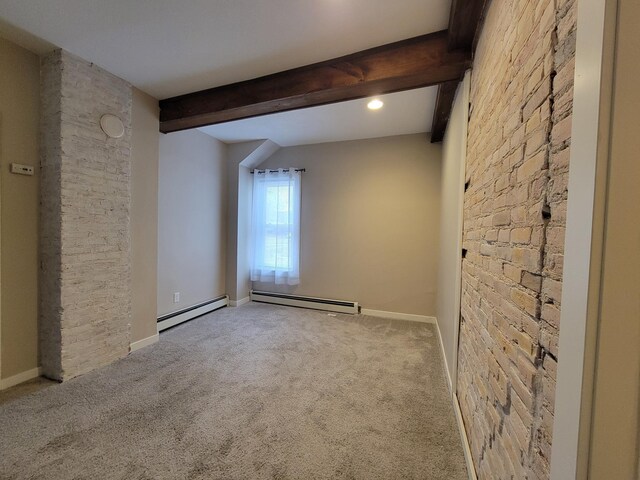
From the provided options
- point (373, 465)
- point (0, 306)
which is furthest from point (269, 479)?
point (0, 306)

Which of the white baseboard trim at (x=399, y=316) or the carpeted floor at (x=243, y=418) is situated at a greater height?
the white baseboard trim at (x=399, y=316)

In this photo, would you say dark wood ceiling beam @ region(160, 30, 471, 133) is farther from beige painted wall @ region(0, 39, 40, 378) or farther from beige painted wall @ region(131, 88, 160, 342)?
beige painted wall @ region(0, 39, 40, 378)

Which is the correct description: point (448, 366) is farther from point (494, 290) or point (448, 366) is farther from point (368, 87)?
point (368, 87)

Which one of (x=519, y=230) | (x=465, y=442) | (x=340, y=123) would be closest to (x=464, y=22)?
(x=519, y=230)

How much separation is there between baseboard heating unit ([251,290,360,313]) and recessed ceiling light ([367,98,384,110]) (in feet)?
8.58

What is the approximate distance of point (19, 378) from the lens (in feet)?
6.46

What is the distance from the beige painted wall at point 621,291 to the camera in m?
0.47

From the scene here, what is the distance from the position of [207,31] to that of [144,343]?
9.52 ft

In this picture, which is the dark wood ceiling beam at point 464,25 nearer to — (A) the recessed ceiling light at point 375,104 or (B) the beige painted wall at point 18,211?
(A) the recessed ceiling light at point 375,104

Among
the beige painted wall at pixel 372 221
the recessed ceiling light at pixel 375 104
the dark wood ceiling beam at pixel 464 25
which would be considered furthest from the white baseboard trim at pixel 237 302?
the dark wood ceiling beam at pixel 464 25

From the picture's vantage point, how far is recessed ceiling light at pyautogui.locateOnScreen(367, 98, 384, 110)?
2582 millimetres

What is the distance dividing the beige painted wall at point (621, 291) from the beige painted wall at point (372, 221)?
3.10 m

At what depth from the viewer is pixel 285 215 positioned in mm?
4062

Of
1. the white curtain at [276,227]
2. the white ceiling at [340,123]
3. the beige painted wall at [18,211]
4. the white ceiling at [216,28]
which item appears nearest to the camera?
the white ceiling at [216,28]
